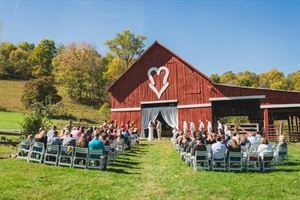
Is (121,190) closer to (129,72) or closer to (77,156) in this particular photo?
(77,156)

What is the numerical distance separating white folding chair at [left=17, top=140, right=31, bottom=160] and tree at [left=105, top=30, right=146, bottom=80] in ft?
176

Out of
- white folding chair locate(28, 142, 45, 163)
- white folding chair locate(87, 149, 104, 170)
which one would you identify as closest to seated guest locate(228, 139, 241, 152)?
white folding chair locate(87, 149, 104, 170)

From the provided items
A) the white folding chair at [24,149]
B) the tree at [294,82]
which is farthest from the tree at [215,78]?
the white folding chair at [24,149]

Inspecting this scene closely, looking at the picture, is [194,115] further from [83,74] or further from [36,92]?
[83,74]

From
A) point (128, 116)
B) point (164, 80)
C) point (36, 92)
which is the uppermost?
point (36, 92)

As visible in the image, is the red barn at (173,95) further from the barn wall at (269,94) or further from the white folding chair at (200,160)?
the white folding chair at (200,160)

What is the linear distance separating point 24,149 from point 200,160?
6.74 meters

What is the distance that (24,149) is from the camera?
14289 millimetres

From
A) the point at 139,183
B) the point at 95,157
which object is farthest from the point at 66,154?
the point at 139,183

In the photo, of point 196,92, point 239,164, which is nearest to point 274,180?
point 239,164

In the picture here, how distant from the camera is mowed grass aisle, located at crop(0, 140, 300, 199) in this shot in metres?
9.65

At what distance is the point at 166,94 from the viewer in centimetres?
3194

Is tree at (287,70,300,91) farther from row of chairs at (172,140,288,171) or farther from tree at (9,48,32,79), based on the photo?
row of chairs at (172,140,288,171)

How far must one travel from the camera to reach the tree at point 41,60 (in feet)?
246
